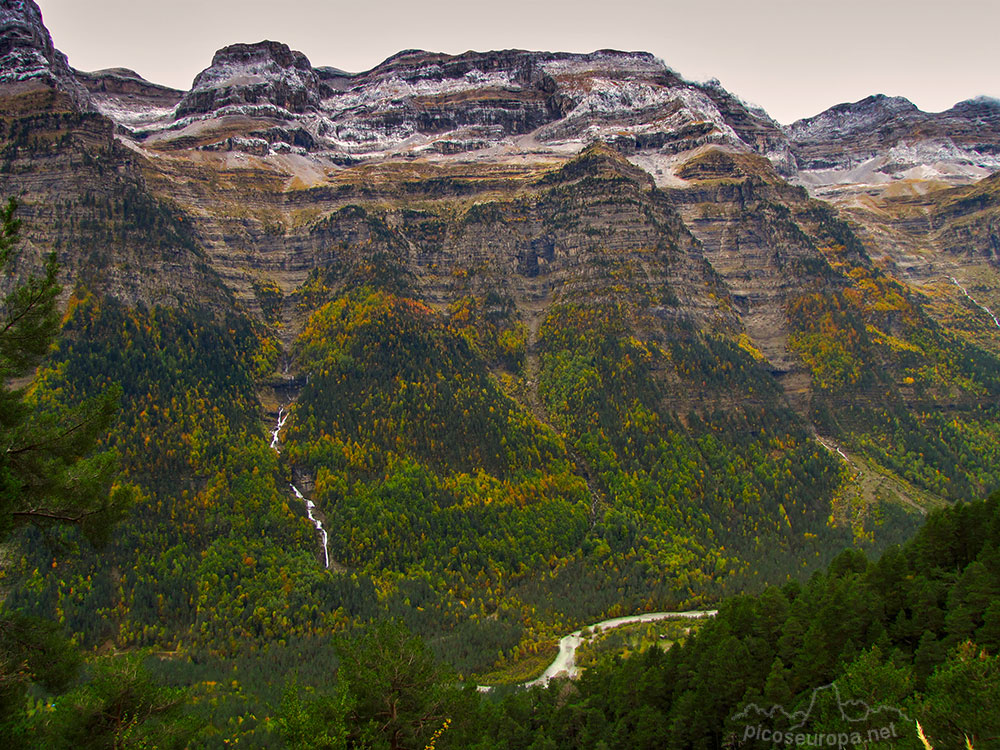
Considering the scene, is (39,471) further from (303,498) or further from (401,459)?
(401,459)

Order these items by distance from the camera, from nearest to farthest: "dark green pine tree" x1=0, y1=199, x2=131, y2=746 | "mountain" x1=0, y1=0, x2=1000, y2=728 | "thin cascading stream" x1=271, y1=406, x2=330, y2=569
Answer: "dark green pine tree" x1=0, y1=199, x2=131, y2=746 < "mountain" x1=0, y1=0, x2=1000, y2=728 < "thin cascading stream" x1=271, y1=406, x2=330, y2=569

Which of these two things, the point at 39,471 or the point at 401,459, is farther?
the point at 401,459

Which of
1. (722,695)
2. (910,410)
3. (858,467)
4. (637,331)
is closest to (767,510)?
(858,467)

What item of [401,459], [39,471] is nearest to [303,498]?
[401,459]

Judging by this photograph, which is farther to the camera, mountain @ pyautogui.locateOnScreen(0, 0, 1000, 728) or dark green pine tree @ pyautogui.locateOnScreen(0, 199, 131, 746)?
mountain @ pyautogui.locateOnScreen(0, 0, 1000, 728)

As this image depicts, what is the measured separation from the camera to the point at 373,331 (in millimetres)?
184125

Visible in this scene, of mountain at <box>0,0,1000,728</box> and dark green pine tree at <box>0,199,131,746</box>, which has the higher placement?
dark green pine tree at <box>0,199,131,746</box>

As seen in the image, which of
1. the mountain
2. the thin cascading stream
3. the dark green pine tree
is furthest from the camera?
the thin cascading stream

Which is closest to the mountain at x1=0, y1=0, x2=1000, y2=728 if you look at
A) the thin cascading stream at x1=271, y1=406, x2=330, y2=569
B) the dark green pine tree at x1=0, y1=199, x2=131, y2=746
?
the thin cascading stream at x1=271, y1=406, x2=330, y2=569

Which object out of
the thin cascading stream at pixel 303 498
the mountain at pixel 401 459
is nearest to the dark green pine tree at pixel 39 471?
the mountain at pixel 401 459

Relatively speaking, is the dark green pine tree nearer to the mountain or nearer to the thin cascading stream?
the mountain

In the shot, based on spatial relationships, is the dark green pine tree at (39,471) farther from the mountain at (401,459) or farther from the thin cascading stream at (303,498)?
the thin cascading stream at (303,498)

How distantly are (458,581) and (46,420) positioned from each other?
111 metres

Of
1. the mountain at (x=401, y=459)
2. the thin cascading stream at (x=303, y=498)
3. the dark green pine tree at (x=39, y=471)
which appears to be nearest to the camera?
the dark green pine tree at (x=39, y=471)
